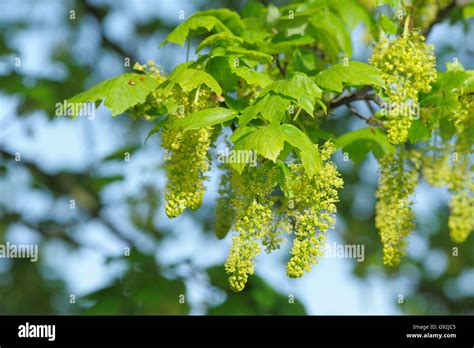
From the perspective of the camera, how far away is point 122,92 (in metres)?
3.29

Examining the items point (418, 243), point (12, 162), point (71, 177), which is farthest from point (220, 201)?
point (418, 243)

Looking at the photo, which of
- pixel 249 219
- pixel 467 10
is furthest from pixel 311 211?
Result: pixel 467 10

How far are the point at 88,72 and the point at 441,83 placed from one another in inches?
205

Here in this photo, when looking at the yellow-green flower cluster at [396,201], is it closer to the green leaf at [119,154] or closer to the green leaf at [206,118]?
the green leaf at [206,118]

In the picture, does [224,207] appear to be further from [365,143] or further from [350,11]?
[350,11]

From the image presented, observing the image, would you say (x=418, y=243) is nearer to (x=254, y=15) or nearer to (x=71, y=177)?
(x=71, y=177)

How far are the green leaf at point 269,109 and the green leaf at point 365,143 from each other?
100 centimetres

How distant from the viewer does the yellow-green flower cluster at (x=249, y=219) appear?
275cm

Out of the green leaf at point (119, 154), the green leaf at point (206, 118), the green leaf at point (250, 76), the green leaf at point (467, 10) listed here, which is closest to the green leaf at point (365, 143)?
the green leaf at point (250, 76)

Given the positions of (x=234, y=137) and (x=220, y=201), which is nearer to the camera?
(x=234, y=137)

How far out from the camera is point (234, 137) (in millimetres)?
2738

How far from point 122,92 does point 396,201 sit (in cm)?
143

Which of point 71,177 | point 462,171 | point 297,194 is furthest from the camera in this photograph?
point 71,177
